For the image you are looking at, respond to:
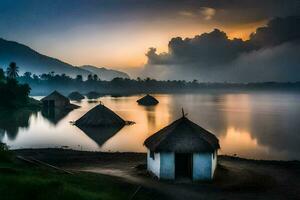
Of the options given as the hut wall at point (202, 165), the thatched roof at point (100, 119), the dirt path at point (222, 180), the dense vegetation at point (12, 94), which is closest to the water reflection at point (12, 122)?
the dense vegetation at point (12, 94)

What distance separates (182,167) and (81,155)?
14597 millimetres

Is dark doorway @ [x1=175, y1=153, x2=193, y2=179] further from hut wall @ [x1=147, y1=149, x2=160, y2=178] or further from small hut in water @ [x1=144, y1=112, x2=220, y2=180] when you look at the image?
hut wall @ [x1=147, y1=149, x2=160, y2=178]

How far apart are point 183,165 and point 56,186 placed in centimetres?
1245

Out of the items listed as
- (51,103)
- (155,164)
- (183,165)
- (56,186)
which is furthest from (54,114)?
(56,186)

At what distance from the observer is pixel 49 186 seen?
60.5 ft

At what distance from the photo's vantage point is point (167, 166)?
2573 centimetres

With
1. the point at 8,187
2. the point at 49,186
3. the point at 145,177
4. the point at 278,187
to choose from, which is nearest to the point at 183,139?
the point at 145,177

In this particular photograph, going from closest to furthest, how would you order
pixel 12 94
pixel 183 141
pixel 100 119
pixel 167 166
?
1. pixel 167 166
2. pixel 183 141
3. pixel 100 119
4. pixel 12 94

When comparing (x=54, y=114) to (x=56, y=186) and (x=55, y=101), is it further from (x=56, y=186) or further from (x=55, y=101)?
(x=56, y=186)

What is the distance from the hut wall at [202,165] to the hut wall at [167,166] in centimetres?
142

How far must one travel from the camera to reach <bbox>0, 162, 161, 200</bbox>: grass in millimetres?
17844

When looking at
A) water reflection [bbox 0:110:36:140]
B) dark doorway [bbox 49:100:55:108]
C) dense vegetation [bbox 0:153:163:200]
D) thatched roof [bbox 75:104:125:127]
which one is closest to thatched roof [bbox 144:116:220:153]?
dense vegetation [bbox 0:153:163:200]

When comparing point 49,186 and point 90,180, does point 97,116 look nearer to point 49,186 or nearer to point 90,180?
point 90,180

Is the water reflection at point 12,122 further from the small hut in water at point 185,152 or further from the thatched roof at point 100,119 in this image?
the small hut in water at point 185,152
